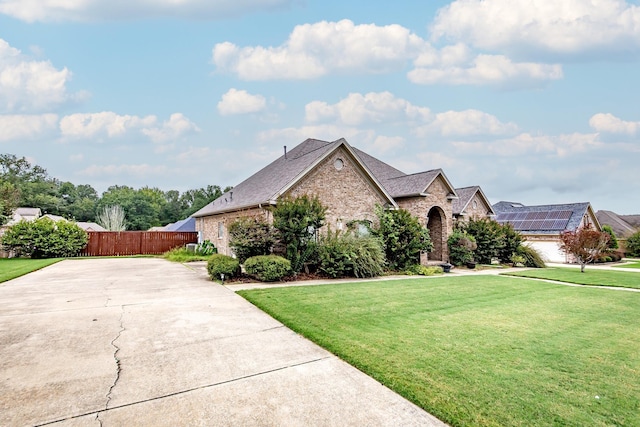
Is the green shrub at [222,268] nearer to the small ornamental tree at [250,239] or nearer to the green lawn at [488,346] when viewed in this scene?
the small ornamental tree at [250,239]

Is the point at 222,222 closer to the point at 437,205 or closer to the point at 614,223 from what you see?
the point at 437,205

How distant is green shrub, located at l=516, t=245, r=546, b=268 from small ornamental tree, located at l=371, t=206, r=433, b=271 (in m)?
7.98

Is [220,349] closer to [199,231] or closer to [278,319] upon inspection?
[278,319]

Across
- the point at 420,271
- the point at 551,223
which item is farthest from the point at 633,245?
the point at 420,271

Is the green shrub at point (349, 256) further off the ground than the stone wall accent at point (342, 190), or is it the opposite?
the stone wall accent at point (342, 190)

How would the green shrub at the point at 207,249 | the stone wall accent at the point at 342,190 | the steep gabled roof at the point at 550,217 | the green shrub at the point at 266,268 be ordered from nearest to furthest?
1. the green shrub at the point at 266,268
2. the stone wall accent at the point at 342,190
3. the green shrub at the point at 207,249
4. the steep gabled roof at the point at 550,217

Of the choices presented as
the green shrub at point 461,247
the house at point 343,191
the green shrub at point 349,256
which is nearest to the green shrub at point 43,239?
the house at point 343,191

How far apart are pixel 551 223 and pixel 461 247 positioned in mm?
14466

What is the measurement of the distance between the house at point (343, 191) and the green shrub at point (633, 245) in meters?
21.9

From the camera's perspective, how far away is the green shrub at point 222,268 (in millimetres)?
11703

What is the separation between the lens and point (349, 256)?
13.4 meters

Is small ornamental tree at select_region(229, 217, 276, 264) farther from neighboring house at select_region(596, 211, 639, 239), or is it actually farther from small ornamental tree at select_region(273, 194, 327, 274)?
neighboring house at select_region(596, 211, 639, 239)

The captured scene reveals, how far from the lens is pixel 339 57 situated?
17.8 meters

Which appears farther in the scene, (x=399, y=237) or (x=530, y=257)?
(x=530, y=257)
